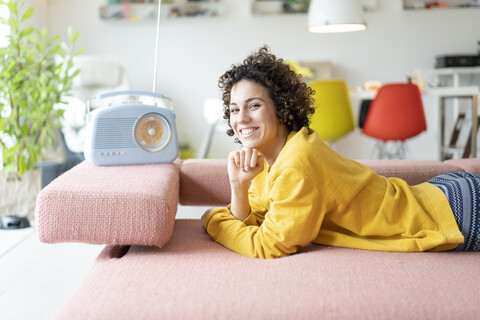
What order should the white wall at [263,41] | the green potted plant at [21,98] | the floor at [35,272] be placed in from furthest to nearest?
the white wall at [263,41], the green potted plant at [21,98], the floor at [35,272]

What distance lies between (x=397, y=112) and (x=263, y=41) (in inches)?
75.8

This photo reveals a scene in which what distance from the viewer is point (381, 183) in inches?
57.5

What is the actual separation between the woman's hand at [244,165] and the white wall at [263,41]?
4.17 meters

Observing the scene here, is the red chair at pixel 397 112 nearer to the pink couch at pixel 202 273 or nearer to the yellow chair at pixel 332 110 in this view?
the yellow chair at pixel 332 110

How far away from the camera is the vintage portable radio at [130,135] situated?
1.77 metres

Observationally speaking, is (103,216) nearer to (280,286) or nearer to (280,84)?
(280,286)

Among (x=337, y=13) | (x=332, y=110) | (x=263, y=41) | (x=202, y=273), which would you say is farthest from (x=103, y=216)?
(x=263, y=41)

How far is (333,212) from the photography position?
4.58 ft

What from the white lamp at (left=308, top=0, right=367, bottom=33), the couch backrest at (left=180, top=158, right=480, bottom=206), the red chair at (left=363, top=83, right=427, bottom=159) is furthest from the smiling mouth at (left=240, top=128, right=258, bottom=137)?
the red chair at (left=363, top=83, right=427, bottom=159)

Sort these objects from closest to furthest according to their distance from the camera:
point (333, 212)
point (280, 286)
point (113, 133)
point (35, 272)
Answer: point (280, 286), point (333, 212), point (113, 133), point (35, 272)

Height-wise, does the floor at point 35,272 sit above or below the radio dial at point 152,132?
below

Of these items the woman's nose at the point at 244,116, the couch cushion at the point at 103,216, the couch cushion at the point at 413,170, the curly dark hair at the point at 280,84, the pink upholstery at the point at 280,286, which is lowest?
the pink upholstery at the point at 280,286

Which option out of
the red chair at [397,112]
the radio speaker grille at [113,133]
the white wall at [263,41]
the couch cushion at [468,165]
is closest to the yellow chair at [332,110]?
the red chair at [397,112]

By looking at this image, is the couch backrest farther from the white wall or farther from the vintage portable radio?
the white wall
